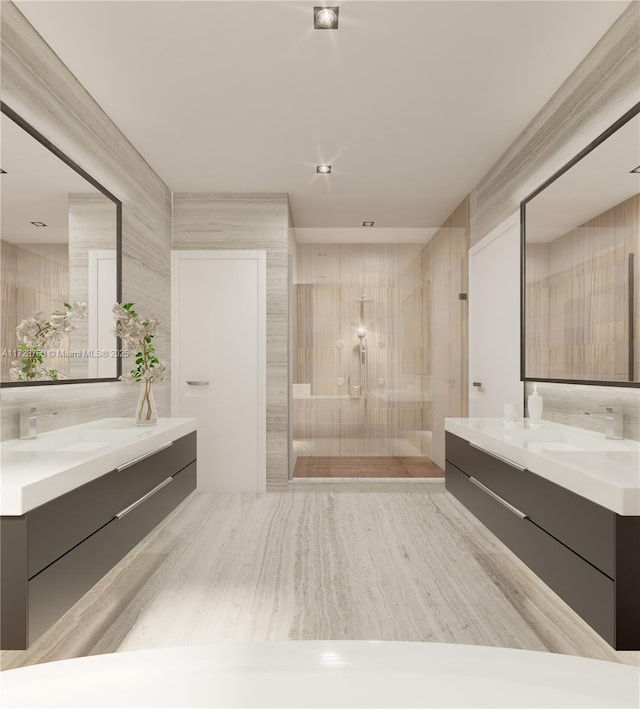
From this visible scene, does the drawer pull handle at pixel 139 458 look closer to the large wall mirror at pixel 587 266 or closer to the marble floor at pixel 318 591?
the marble floor at pixel 318 591

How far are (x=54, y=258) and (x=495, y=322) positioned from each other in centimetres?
288

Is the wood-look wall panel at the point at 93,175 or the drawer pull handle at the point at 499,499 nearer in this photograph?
the drawer pull handle at the point at 499,499

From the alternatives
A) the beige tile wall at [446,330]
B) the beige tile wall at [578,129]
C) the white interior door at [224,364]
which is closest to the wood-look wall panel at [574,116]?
the beige tile wall at [578,129]

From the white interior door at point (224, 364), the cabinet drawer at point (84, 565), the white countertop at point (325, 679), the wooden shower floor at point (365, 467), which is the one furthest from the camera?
the wooden shower floor at point (365, 467)

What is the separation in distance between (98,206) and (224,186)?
1.45 m

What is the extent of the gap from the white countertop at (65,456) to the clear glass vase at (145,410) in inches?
1.9

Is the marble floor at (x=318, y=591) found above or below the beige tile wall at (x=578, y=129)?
below

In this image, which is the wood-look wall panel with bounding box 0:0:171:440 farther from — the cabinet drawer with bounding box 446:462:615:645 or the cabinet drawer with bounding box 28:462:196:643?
the cabinet drawer with bounding box 446:462:615:645

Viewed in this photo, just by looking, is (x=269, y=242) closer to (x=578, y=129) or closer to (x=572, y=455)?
(x=578, y=129)

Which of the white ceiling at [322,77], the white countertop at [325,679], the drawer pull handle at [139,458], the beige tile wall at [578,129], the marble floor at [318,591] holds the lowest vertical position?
the marble floor at [318,591]

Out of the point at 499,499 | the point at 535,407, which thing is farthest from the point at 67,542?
the point at 535,407

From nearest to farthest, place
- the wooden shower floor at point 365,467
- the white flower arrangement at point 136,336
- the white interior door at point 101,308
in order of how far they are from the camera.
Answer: the white interior door at point 101,308 < the white flower arrangement at point 136,336 < the wooden shower floor at point 365,467

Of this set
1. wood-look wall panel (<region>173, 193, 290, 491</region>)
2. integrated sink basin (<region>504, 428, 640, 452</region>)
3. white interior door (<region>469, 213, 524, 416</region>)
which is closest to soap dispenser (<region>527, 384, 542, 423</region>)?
integrated sink basin (<region>504, 428, 640, 452</region>)

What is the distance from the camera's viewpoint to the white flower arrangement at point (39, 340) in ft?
6.63
